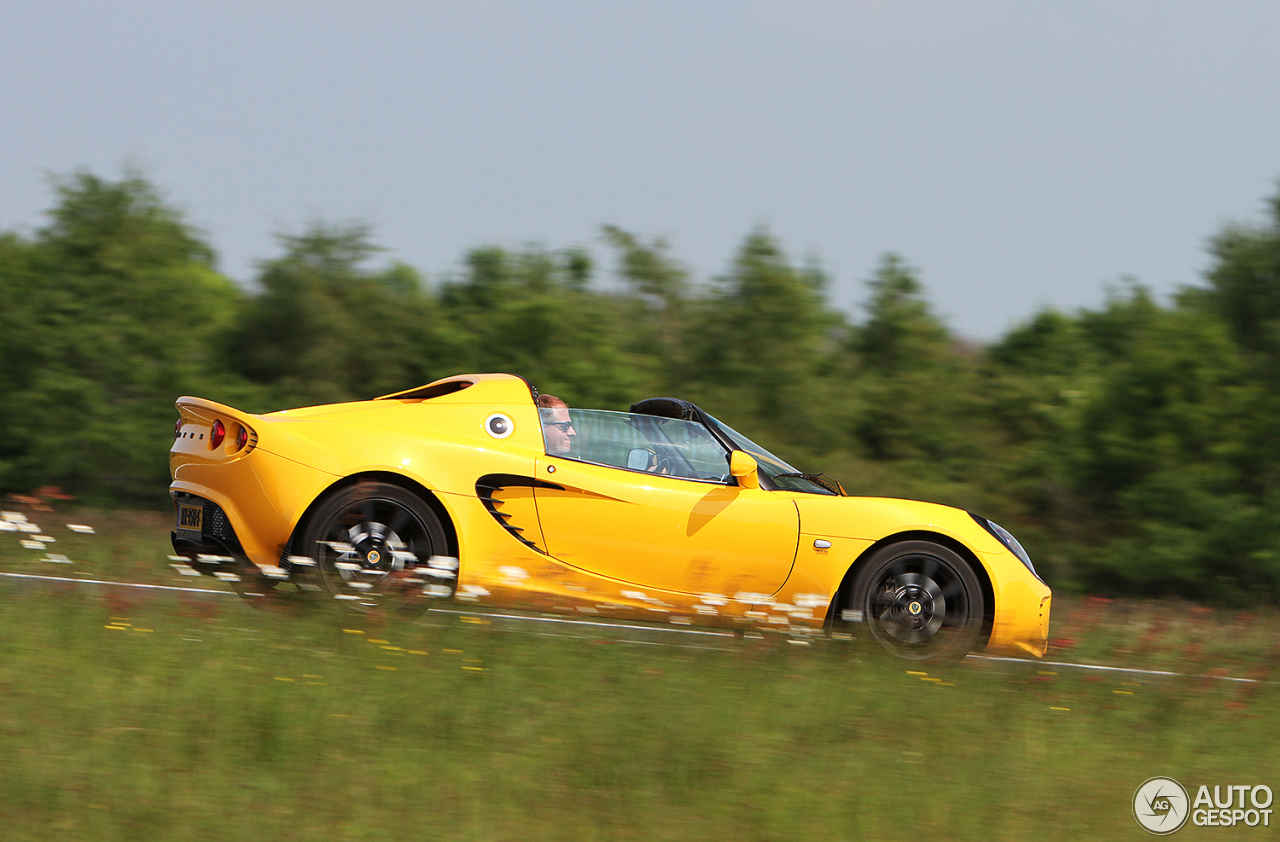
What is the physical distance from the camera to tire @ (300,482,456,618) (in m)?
5.39

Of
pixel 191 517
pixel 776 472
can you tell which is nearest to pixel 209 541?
pixel 191 517

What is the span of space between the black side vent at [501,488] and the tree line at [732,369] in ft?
40.0

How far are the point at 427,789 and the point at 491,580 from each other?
1895 millimetres

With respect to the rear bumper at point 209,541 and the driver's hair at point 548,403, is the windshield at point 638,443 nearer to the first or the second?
the driver's hair at point 548,403

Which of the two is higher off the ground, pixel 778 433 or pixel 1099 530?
pixel 778 433

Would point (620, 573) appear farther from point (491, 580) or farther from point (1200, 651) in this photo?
point (1200, 651)

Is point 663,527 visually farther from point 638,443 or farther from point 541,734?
point 541,734

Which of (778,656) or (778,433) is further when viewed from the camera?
(778,433)

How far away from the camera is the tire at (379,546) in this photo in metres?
5.39

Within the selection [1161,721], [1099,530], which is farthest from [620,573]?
[1099,530]

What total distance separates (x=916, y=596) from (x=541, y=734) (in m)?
2.46

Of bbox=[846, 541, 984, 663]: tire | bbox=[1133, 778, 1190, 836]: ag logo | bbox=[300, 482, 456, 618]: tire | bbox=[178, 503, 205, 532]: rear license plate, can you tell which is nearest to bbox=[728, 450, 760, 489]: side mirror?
bbox=[846, 541, 984, 663]: tire

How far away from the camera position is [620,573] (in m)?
5.62

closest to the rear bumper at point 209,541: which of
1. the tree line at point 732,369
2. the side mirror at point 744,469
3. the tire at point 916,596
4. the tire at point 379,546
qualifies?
the tire at point 379,546
